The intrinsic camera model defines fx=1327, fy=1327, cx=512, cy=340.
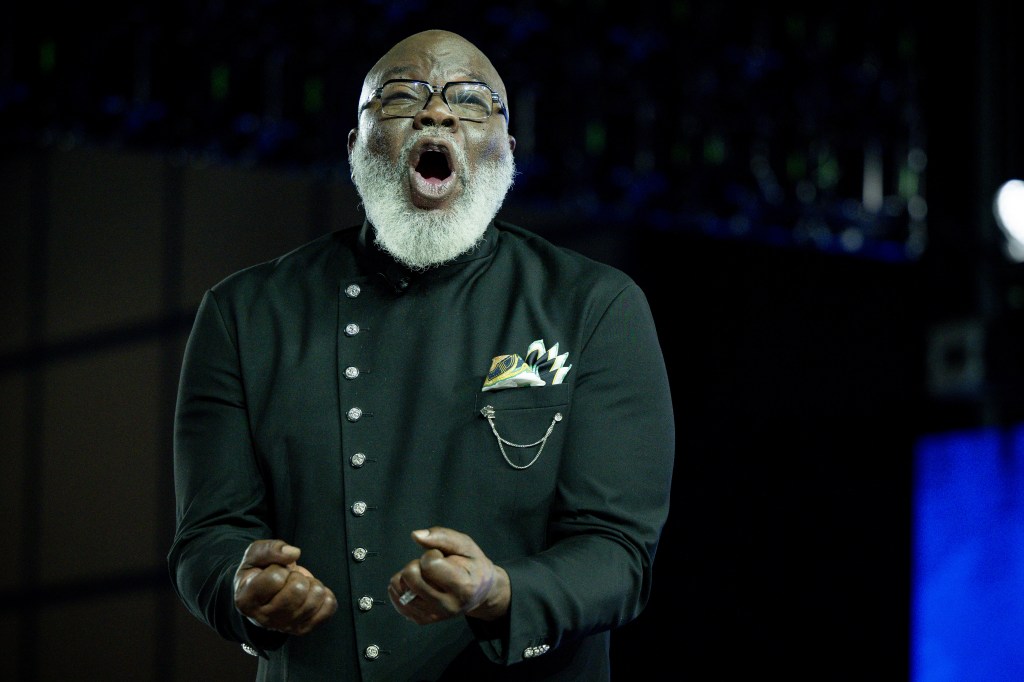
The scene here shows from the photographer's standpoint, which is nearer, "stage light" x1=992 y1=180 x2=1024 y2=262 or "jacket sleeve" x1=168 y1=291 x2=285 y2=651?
"jacket sleeve" x1=168 y1=291 x2=285 y2=651

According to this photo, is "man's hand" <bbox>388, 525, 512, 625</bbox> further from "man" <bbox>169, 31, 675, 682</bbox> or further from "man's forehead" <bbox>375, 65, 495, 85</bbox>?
"man's forehead" <bbox>375, 65, 495, 85</bbox>

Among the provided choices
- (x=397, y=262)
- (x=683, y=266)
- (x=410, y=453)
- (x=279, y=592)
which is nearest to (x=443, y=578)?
(x=279, y=592)

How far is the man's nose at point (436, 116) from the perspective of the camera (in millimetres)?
1382

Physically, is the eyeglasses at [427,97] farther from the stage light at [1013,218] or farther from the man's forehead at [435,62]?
the stage light at [1013,218]

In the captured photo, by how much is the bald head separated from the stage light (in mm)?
3307

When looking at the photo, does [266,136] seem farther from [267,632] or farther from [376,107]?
[267,632]

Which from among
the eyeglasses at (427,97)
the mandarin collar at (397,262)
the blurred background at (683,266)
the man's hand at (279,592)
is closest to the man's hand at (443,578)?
the man's hand at (279,592)

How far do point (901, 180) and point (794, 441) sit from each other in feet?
3.74

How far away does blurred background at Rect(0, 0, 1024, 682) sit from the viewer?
10.8ft

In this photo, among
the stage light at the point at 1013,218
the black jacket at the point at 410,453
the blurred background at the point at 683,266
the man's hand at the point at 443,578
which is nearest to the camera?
the man's hand at the point at 443,578

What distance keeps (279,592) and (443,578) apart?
15 cm

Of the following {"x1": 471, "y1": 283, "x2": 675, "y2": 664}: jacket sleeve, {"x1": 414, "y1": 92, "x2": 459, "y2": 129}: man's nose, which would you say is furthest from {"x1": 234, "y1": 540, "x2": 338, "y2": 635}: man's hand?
{"x1": 414, "y1": 92, "x2": 459, "y2": 129}: man's nose

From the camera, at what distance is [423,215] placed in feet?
4.60

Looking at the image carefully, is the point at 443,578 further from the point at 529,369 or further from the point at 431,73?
the point at 431,73
